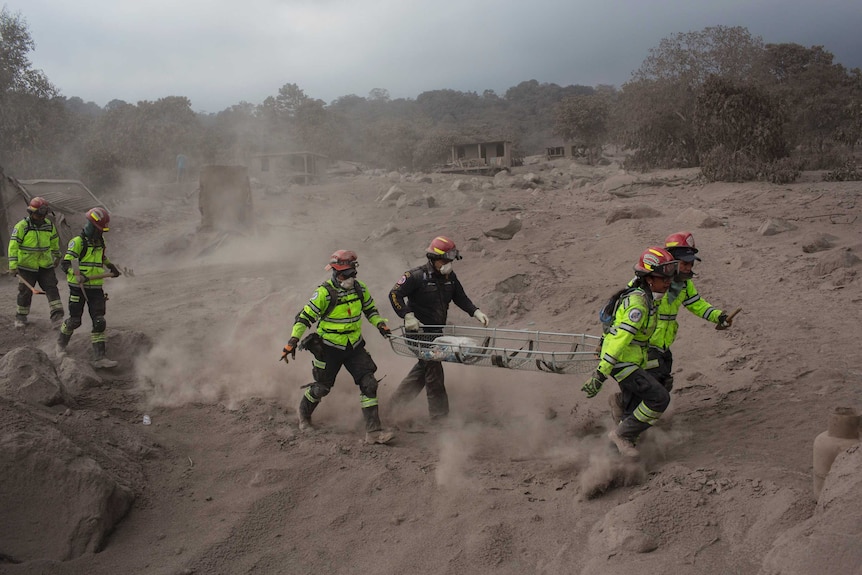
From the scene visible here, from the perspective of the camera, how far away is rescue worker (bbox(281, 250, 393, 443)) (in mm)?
6676

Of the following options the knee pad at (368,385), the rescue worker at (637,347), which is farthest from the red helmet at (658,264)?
the knee pad at (368,385)

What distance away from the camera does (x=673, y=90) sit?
28.0m

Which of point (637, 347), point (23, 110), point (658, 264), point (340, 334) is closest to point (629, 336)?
point (637, 347)

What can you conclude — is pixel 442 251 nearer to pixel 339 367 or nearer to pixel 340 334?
pixel 340 334

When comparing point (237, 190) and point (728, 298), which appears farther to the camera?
point (237, 190)

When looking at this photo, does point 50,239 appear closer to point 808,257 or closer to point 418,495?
point 418,495

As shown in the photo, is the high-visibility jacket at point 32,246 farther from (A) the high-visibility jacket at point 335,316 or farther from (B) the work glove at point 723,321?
(B) the work glove at point 723,321

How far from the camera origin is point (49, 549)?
453 centimetres

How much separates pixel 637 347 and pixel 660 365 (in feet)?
1.82

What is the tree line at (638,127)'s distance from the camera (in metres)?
18.8

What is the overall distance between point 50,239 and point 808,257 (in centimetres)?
1137

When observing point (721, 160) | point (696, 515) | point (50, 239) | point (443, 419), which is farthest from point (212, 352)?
point (721, 160)

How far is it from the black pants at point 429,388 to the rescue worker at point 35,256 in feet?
18.5

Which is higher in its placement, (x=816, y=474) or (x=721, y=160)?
(x=721, y=160)
